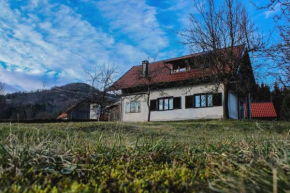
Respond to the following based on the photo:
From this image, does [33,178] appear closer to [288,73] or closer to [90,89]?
[288,73]

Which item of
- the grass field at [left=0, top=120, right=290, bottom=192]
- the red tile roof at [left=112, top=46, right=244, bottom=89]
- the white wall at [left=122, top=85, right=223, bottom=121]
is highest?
the red tile roof at [left=112, top=46, right=244, bottom=89]

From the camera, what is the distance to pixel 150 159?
6.05 ft

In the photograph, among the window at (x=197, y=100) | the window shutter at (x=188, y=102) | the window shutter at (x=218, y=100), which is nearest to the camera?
the window shutter at (x=218, y=100)

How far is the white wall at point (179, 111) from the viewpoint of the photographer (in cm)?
2223

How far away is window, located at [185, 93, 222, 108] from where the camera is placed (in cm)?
2203

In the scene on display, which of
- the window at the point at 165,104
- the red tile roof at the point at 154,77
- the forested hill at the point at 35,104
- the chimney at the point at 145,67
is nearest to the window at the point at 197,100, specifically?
the red tile roof at the point at 154,77

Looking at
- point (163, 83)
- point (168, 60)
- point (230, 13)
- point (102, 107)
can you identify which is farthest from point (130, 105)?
point (230, 13)

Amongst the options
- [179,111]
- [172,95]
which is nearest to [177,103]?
[179,111]

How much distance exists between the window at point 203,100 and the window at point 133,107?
573 cm

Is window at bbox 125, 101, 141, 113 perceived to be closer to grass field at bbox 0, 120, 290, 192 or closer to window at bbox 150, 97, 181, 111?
window at bbox 150, 97, 181, 111

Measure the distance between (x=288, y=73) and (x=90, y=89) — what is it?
2206 cm

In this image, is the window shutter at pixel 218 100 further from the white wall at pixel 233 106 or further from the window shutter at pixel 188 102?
the window shutter at pixel 188 102

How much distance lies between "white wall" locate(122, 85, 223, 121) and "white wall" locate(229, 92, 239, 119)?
1.70 m

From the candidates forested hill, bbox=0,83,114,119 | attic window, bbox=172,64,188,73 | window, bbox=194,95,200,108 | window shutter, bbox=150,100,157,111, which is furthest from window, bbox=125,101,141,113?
forested hill, bbox=0,83,114,119
